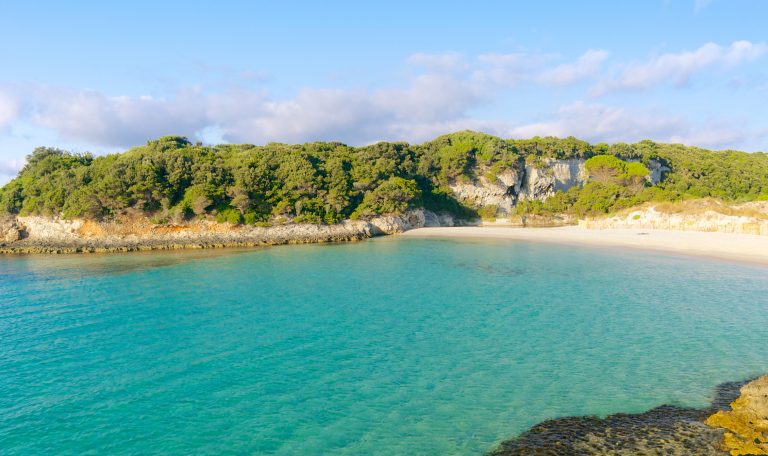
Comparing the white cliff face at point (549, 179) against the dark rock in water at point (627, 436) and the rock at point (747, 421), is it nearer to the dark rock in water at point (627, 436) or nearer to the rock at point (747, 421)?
the rock at point (747, 421)

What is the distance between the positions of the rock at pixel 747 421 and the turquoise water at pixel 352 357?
3.32 ft

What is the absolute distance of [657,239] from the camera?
4353 cm

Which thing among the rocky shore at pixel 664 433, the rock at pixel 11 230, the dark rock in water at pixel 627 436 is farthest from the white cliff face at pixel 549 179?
the rock at pixel 11 230

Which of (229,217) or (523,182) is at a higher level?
(523,182)

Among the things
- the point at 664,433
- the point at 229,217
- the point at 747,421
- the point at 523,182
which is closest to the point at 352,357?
the point at 664,433

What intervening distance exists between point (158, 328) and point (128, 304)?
5.41 metres

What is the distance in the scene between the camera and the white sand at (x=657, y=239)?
34844 mm

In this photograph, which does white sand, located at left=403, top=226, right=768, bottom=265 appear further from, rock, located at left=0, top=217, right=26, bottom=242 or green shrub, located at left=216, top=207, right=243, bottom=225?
rock, located at left=0, top=217, right=26, bottom=242

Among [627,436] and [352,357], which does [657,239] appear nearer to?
[627,436]

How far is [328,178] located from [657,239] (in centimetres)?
4224

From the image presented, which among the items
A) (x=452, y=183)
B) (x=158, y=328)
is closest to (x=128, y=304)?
(x=158, y=328)

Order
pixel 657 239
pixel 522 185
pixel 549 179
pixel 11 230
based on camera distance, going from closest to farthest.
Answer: pixel 657 239, pixel 11 230, pixel 549 179, pixel 522 185

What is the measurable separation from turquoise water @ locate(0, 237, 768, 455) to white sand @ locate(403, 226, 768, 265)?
997cm

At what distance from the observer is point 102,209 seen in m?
49.1
